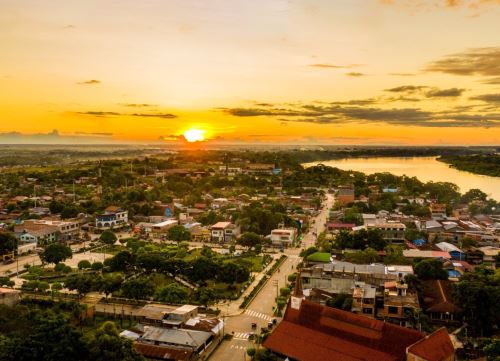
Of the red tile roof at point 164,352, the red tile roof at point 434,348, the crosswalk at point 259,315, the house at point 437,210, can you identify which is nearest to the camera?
the red tile roof at point 434,348

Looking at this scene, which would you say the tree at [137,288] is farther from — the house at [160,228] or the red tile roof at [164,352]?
the house at [160,228]

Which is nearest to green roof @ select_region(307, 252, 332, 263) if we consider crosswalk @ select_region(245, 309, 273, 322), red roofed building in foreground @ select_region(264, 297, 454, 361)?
crosswalk @ select_region(245, 309, 273, 322)

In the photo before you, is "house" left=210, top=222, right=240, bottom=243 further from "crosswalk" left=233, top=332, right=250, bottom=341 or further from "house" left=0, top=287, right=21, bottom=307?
"house" left=0, top=287, right=21, bottom=307

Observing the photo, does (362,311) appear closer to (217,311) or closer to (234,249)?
(217,311)

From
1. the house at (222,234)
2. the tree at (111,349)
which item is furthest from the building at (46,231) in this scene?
the tree at (111,349)

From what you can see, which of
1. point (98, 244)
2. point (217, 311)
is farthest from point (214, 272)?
point (98, 244)
